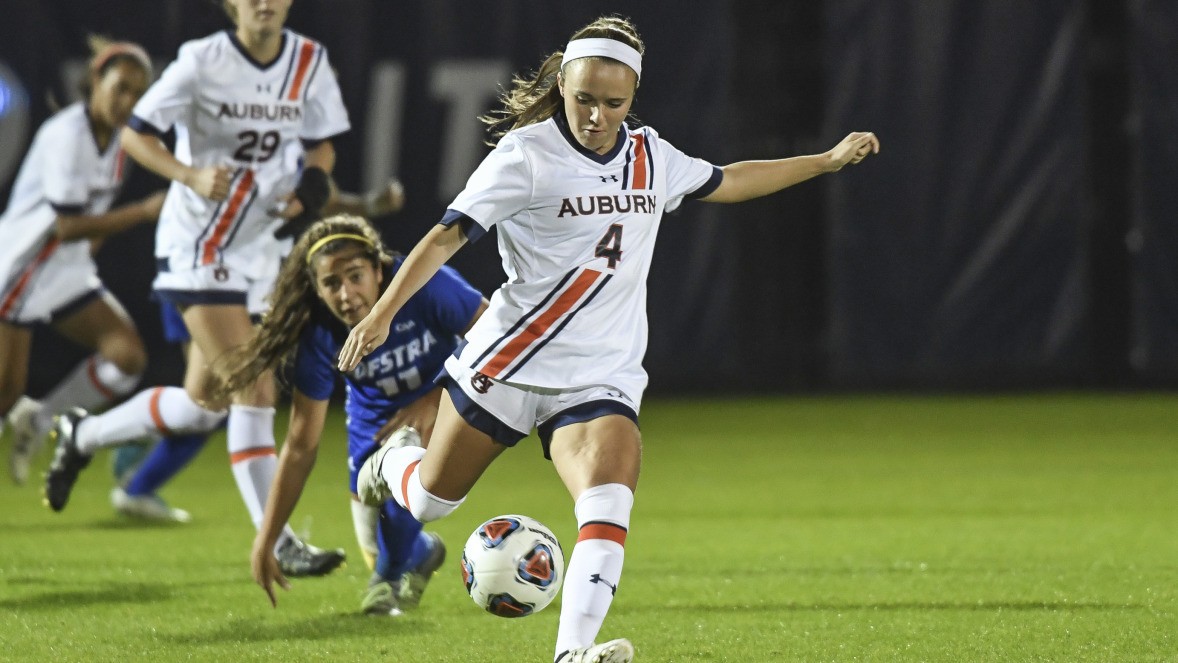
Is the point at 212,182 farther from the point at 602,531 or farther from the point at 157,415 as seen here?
the point at 602,531

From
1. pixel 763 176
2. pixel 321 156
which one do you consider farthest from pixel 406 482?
pixel 321 156

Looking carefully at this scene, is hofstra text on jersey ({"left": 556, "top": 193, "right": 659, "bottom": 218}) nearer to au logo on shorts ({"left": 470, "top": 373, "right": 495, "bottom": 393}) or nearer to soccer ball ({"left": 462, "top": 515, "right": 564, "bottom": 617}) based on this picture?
au logo on shorts ({"left": 470, "top": 373, "right": 495, "bottom": 393})

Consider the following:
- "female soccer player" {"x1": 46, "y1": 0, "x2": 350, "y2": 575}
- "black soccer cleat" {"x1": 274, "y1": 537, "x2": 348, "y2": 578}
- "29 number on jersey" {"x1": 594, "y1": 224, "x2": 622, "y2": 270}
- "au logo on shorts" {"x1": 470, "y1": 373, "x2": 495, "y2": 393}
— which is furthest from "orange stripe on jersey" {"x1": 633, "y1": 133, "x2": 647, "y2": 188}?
"female soccer player" {"x1": 46, "y1": 0, "x2": 350, "y2": 575}

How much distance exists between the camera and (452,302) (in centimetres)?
474

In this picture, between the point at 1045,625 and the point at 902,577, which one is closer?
the point at 1045,625

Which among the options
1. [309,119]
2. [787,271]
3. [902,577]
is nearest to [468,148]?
[787,271]

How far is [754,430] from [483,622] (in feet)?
18.6

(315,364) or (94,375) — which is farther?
(94,375)

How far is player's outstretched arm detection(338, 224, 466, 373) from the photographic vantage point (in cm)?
362

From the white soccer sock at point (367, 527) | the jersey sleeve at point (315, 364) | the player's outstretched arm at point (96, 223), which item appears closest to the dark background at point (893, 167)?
the player's outstretched arm at point (96, 223)

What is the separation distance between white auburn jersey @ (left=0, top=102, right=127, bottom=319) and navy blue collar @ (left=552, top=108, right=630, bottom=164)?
389cm

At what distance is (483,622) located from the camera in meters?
4.70

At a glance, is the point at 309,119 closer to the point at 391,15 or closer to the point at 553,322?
the point at 553,322

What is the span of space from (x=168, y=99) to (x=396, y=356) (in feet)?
5.76
